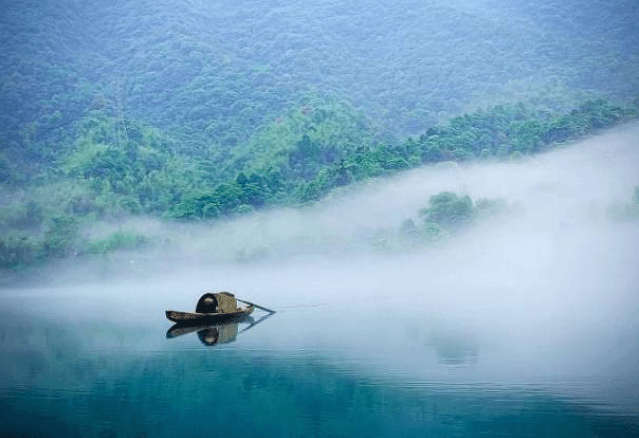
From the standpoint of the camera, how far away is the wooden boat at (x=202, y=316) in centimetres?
2106

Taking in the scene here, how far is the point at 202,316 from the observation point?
854 inches

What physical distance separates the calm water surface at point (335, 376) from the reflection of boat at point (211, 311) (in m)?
0.56

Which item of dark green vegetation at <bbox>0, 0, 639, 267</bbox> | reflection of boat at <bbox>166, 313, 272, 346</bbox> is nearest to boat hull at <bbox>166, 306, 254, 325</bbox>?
reflection of boat at <bbox>166, 313, 272, 346</bbox>

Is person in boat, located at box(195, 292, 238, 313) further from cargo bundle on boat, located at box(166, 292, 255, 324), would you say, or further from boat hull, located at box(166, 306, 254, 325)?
boat hull, located at box(166, 306, 254, 325)

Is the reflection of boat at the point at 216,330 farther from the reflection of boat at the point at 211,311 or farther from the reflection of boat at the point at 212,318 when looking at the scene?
the reflection of boat at the point at 211,311

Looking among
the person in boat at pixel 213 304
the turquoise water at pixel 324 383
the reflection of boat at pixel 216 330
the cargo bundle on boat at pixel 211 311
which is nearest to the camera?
the turquoise water at pixel 324 383

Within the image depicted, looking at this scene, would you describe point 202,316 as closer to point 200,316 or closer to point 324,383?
point 200,316

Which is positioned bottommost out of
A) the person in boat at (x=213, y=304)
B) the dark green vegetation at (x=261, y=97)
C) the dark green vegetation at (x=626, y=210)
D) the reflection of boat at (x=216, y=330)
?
the reflection of boat at (x=216, y=330)

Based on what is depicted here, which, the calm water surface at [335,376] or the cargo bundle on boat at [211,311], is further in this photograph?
the cargo bundle on boat at [211,311]

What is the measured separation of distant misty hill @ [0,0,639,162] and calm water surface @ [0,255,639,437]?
50034 millimetres

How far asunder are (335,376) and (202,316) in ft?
30.6

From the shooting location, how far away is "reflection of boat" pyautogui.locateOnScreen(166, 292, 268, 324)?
840 inches

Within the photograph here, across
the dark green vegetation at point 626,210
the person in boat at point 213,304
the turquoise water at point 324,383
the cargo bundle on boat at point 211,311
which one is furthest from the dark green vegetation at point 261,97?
the turquoise water at point 324,383

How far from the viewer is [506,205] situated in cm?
5159
